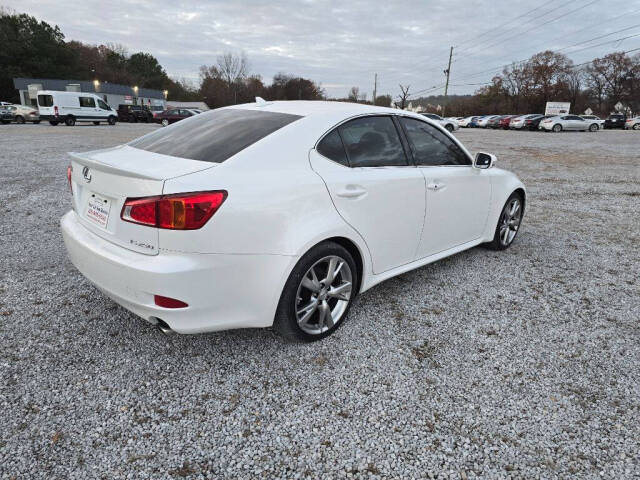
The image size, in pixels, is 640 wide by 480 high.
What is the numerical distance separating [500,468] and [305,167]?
181 centimetres

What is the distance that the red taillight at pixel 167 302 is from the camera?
217cm

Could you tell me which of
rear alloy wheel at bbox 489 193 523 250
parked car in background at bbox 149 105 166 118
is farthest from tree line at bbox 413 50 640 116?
rear alloy wheel at bbox 489 193 523 250

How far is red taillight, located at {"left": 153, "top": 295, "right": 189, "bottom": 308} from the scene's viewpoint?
2.17m

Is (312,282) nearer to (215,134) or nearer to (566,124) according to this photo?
(215,134)

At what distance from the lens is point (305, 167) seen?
2.53 m

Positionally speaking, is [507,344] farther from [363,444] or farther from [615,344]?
[363,444]

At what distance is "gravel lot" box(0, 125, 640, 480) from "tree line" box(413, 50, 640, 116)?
78389mm

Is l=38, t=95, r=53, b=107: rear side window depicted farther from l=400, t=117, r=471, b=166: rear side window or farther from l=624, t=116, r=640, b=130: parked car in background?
l=624, t=116, r=640, b=130: parked car in background

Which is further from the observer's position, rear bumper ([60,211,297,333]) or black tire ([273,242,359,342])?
black tire ([273,242,359,342])

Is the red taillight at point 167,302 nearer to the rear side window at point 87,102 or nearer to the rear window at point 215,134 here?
the rear window at point 215,134

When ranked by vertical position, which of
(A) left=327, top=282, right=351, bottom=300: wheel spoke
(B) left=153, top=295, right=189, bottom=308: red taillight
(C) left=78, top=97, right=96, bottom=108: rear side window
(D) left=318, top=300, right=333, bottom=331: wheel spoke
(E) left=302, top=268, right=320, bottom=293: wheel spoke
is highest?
(C) left=78, top=97, right=96, bottom=108: rear side window

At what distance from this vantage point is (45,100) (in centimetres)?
2647

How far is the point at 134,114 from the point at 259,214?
38.7m

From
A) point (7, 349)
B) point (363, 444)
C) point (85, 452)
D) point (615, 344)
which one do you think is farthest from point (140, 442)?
point (615, 344)
